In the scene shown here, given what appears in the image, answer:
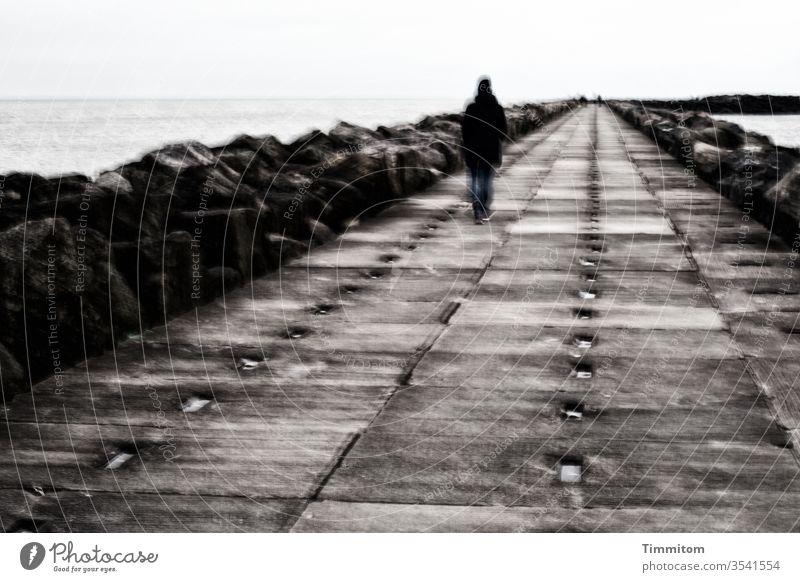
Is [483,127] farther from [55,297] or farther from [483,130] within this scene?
[55,297]

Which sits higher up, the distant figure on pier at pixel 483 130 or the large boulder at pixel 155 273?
the distant figure on pier at pixel 483 130

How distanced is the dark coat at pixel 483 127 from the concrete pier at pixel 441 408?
3.15 metres

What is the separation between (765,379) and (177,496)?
3.44m

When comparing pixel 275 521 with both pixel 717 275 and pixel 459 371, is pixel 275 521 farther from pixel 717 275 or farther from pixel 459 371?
pixel 717 275

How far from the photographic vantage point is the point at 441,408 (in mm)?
5336

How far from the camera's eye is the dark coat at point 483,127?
12.2m

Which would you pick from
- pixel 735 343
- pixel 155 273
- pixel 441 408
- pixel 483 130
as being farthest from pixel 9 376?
pixel 483 130

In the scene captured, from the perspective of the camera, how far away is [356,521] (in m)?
3.96

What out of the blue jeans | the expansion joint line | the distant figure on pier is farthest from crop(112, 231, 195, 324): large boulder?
the blue jeans

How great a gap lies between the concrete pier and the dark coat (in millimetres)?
3146

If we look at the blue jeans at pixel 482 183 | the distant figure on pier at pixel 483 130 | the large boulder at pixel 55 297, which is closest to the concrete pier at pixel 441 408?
the large boulder at pixel 55 297

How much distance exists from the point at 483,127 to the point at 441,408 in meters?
7.60

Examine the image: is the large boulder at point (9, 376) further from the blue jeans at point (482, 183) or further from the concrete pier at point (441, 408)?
the blue jeans at point (482, 183)

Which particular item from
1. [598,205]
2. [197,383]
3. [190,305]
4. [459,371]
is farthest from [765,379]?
[598,205]
